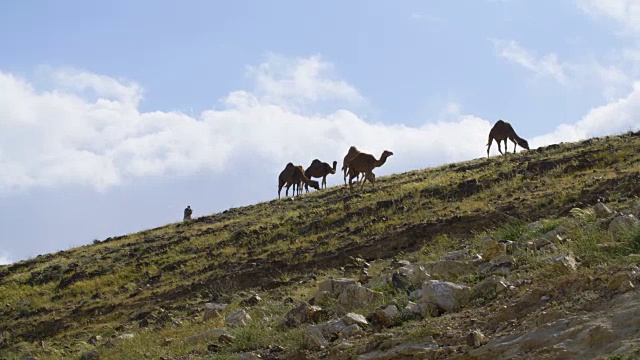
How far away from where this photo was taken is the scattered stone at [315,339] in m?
9.05

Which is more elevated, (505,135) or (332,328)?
(505,135)

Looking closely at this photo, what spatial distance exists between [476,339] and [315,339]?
7.23 feet

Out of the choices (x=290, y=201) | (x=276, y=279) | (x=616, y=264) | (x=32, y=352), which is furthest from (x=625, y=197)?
(x=290, y=201)

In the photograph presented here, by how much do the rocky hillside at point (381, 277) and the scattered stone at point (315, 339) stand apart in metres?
0.01

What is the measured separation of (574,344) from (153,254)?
21283 millimetres

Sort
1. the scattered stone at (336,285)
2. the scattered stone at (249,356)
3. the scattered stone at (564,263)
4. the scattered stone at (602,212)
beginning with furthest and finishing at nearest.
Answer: the scattered stone at (336,285)
the scattered stone at (602,212)
the scattered stone at (249,356)
the scattered stone at (564,263)

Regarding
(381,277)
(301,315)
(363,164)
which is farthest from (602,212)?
(363,164)

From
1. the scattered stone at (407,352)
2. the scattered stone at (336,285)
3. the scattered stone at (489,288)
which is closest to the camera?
the scattered stone at (407,352)

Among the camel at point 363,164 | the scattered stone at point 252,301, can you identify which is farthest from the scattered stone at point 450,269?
the camel at point 363,164

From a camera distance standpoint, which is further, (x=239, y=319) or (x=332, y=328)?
(x=239, y=319)

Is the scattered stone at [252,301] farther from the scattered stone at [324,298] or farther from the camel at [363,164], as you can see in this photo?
the camel at [363,164]

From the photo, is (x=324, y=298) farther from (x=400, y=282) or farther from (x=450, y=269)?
(x=450, y=269)

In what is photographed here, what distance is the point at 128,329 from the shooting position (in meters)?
16.0

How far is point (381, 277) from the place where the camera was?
457 inches
